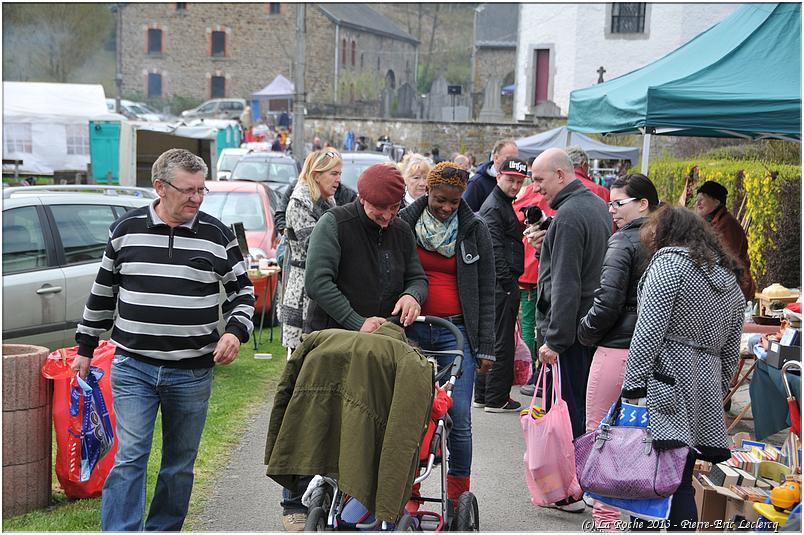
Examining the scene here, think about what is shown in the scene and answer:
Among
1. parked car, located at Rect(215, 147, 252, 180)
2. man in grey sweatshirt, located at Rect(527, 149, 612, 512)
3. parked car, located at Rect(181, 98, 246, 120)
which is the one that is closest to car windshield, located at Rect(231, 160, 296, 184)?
parked car, located at Rect(215, 147, 252, 180)

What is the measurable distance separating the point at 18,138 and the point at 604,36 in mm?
25359

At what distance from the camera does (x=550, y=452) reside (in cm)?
550

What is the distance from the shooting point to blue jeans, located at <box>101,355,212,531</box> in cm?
461

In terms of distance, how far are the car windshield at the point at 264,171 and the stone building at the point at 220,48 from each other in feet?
159

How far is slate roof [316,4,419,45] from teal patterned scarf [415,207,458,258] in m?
64.7

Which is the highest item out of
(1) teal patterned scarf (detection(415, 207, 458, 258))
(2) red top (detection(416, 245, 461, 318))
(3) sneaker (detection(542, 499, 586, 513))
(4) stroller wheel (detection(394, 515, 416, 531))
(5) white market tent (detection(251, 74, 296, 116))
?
(5) white market tent (detection(251, 74, 296, 116))

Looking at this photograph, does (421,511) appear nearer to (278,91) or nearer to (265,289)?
(265,289)

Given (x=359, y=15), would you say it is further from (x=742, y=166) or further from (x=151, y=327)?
(x=151, y=327)

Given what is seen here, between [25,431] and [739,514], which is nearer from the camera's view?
[739,514]

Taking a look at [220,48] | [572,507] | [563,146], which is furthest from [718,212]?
[220,48]

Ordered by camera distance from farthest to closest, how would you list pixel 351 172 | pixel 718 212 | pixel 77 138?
pixel 77 138, pixel 351 172, pixel 718 212

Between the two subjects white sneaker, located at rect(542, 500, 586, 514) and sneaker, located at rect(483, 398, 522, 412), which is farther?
sneaker, located at rect(483, 398, 522, 412)

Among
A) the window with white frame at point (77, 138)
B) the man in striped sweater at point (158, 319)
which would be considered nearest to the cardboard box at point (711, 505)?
the man in striped sweater at point (158, 319)

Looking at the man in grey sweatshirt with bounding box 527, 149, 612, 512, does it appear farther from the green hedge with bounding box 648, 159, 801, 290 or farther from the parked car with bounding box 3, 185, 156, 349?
the green hedge with bounding box 648, 159, 801, 290
